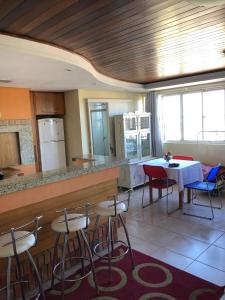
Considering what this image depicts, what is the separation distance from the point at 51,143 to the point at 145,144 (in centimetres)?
228

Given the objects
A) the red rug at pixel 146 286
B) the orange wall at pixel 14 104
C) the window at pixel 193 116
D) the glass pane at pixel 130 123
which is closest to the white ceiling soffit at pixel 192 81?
the window at pixel 193 116

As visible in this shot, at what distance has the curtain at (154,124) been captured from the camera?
612 cm

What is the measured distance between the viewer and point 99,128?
5.75 m

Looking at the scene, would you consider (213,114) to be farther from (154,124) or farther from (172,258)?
(172,258)

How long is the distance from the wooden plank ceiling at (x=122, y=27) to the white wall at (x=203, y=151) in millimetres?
2504

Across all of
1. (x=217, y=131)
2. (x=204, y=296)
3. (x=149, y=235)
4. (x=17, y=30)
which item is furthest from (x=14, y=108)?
(x=217, y=131)

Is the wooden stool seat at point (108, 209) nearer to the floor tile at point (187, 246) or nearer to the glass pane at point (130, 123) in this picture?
the floor tile at point (187, 246)

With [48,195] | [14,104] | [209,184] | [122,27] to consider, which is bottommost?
[209,184]

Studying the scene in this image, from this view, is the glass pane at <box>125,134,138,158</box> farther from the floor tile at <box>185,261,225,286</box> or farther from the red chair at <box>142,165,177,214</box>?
the floor tile at <box>185,261,225,286</box>

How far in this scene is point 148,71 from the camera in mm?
4246

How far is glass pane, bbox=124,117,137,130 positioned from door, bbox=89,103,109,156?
0.43m

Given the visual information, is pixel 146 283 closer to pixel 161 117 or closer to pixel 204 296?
pixel 204 296

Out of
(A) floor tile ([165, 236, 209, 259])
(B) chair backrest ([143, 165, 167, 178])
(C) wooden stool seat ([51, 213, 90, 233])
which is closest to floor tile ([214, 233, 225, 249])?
(A) floor tile ([165, 236, 209, 259])

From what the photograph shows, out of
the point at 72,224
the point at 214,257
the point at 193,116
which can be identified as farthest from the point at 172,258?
the point at 193,116
